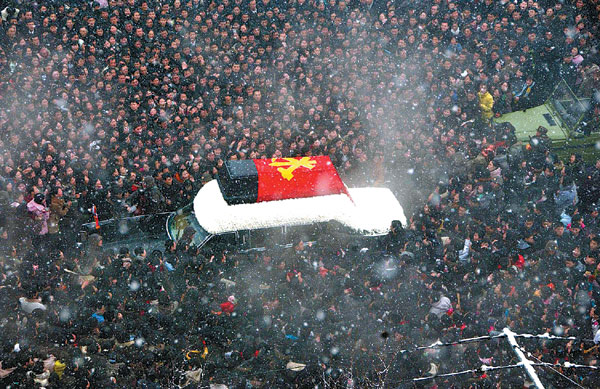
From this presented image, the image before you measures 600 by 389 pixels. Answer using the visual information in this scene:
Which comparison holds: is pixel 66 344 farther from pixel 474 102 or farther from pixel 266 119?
pixel 474 102

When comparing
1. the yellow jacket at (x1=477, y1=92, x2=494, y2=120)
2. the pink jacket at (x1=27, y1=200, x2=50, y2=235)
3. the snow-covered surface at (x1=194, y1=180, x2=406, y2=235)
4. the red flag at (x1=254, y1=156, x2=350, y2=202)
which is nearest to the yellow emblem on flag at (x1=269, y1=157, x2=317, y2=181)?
the red flag at (x1=254, y1=156, x2=350, y2=202)

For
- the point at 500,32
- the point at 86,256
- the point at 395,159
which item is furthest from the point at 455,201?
the point at 86,256

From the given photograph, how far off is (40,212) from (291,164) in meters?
4.90

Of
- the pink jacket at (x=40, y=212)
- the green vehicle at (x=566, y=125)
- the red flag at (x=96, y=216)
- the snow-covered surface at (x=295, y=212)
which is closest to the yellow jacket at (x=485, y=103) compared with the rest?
the green vehicle at (x=566, y=125)

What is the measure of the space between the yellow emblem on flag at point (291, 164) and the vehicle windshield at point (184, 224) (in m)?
1.87

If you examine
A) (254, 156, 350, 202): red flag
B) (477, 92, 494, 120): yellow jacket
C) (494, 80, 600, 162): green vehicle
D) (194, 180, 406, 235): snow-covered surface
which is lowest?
(194, 180, 406, 235): snow-covered surface

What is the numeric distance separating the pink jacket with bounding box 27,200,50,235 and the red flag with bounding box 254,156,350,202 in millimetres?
4035

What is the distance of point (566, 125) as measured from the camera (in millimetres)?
16094

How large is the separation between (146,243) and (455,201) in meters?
6.34

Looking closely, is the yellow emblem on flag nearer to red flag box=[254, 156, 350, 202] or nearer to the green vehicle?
red flag box=[254, 156, 350, 202]

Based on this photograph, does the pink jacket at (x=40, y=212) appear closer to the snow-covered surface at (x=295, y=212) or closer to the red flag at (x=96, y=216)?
the red flag at (x=96, y=216)

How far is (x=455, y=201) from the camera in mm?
13117

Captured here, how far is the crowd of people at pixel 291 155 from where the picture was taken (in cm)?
984

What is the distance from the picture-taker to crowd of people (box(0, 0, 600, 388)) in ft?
32.3
